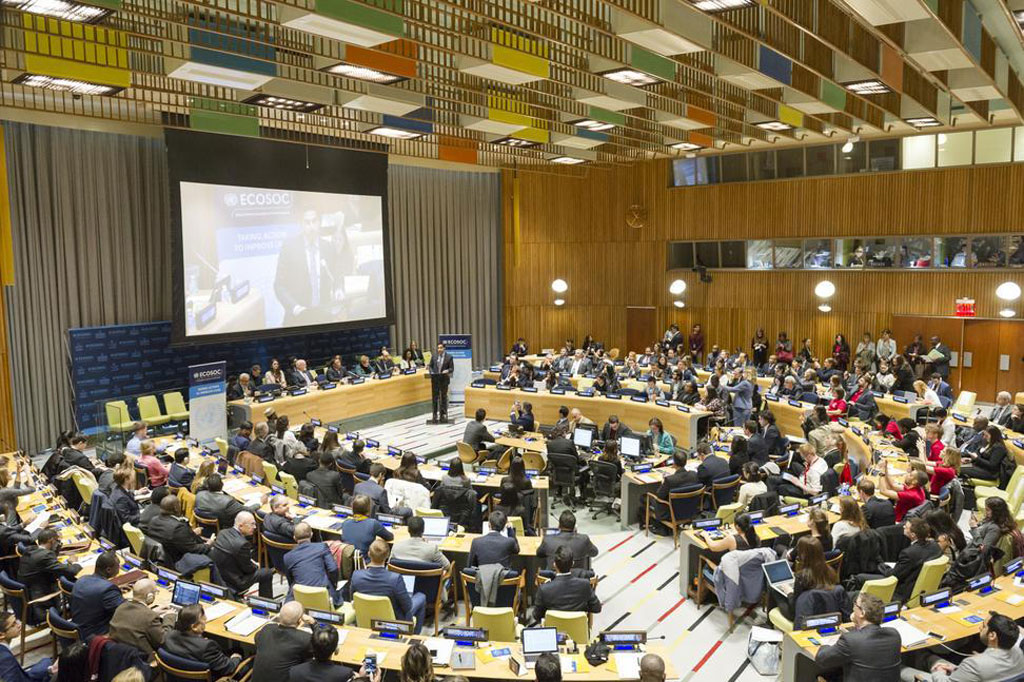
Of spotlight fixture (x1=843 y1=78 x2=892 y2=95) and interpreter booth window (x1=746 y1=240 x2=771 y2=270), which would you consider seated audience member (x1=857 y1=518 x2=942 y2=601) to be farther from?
interpreter booth window (x1=746 y1=240 x2=771 y2=270)

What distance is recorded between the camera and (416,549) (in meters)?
7.07

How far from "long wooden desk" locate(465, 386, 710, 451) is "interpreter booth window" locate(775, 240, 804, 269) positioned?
8019mm

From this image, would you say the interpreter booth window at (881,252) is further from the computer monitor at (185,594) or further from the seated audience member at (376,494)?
Result: the computer monitor at (185,594)

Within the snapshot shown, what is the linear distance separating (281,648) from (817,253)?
59.5ft

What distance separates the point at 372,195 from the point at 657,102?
26.7 feet

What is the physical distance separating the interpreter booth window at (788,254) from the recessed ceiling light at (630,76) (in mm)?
11052

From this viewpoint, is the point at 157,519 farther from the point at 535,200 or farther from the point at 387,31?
the point at 535,200

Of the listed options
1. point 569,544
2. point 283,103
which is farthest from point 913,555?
point 283,103

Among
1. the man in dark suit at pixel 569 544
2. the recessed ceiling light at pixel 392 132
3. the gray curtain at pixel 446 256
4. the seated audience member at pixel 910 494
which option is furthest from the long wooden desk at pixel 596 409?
the man in dark suit at pixel 569 544

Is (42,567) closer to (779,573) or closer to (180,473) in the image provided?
(180,473)

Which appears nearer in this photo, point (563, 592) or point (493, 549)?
point (563, 592)

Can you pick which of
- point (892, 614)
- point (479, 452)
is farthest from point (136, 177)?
point (892, 614)

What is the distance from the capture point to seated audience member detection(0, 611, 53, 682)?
4.93 metres

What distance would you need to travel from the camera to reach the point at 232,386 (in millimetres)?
14938
